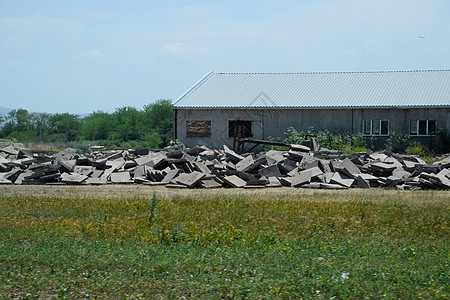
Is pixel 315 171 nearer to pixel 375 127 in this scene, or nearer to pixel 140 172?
pixel 140 172

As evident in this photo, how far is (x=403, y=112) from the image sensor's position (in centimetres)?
3809

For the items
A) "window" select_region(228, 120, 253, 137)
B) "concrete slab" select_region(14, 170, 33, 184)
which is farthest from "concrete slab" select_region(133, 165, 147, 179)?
"window" select_region(228, 120, 253, 137)

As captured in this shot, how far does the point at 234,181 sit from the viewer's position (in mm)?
24703

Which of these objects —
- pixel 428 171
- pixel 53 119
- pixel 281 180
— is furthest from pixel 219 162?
pixel 53 119

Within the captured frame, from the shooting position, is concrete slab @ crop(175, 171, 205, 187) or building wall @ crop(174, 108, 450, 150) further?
building wall @ crop(174, 108, 450, 150)

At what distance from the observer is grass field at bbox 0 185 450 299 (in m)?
8.27

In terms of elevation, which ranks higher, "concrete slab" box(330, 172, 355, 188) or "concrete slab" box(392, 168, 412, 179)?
"concrete slab" box(392, 168, 412, 179)

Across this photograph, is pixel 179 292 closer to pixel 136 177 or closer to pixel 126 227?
pixel 126 227

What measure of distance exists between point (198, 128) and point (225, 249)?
30.9 m

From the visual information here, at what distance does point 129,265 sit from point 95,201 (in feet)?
31.7

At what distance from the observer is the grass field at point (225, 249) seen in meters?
8.27

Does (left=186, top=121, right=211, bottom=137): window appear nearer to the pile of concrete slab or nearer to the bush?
the bush

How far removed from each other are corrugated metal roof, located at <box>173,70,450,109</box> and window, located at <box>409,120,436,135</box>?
1.22 m

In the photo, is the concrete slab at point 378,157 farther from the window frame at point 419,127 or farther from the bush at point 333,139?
the window frame at point 419,127
